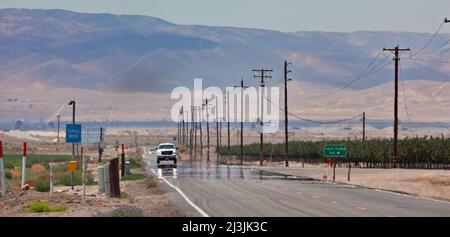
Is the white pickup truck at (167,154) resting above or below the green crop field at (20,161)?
above

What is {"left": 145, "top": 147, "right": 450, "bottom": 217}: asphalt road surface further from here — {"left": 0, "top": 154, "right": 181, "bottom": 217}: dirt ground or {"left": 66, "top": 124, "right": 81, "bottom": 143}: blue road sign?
{"left": 66, "top": 124, "right": 81, "bottom": 143}: blue road sign

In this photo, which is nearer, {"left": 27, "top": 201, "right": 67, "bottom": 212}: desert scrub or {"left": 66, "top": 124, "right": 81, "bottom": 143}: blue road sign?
{"left": 27, "top": 201, "right": 67, "bottom": 212}: desert scrub

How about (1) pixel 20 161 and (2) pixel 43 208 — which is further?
(1) pixel 20 161

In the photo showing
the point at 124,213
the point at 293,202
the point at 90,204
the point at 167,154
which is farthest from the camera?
the point at 167,154

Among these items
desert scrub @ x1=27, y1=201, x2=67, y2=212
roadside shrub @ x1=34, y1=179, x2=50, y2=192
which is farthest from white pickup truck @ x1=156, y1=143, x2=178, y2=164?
desert scrub @ x1=27, y1=201, x2=67, y2=212

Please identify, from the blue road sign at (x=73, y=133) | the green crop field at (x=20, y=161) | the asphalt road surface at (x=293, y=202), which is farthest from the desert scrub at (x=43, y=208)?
the green crop field at (x=20, y=161)

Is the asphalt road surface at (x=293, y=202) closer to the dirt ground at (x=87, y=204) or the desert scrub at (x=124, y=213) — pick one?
the dirt ground at (x=87, y=204)

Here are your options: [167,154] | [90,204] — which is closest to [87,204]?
[90,204]

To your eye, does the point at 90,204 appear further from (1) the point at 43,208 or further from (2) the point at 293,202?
(2) the point at 293,202

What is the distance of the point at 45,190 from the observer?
44.3 metres

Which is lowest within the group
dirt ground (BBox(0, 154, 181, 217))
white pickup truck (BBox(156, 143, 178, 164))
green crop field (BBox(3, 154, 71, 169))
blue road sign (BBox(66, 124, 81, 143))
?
dirt ground (BBox(0, 154, 181, 217))

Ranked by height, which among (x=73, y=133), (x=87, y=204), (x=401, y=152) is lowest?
(x=87, y=204)

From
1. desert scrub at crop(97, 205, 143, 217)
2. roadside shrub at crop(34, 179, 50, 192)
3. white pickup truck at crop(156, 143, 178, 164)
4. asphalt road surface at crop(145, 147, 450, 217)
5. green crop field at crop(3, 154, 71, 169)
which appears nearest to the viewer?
desert scrub at crop(97, 205, 143, 217)
